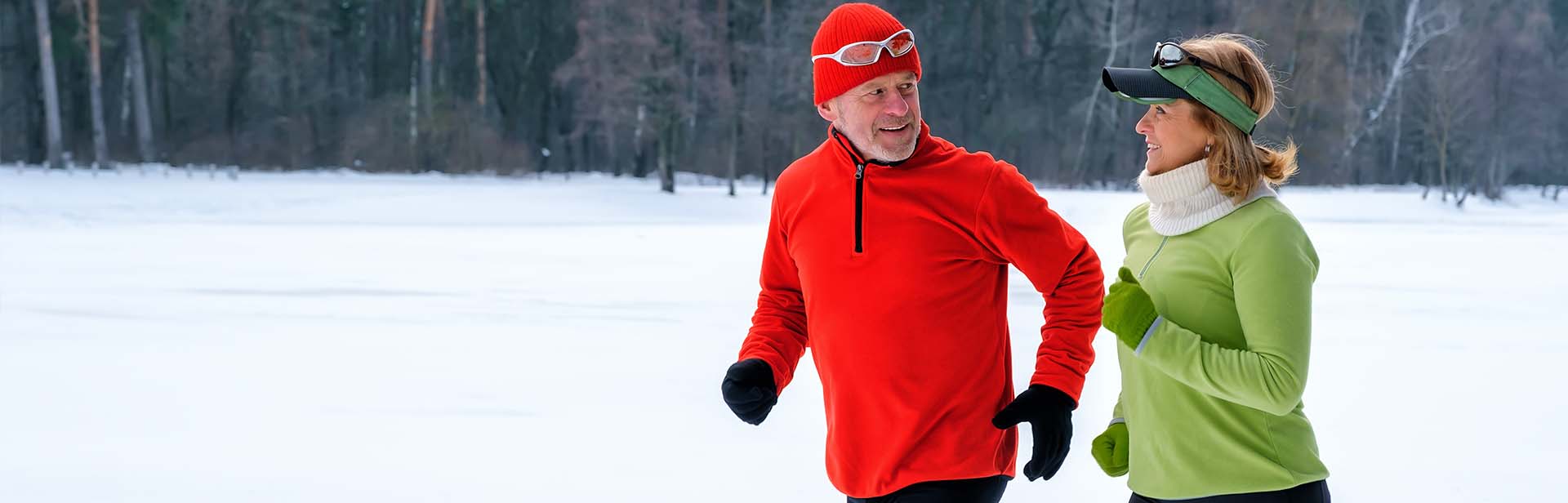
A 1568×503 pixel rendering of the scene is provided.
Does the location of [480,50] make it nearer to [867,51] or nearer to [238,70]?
[238,70]

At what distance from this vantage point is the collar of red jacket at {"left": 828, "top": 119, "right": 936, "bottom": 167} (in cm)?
217

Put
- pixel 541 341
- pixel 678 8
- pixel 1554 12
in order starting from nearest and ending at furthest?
pixel 541 341 → pixel 678 8 → pixel 1554 12

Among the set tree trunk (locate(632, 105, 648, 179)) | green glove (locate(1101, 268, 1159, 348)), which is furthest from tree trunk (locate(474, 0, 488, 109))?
green glove (locate(1101, 268, 1159, 348))

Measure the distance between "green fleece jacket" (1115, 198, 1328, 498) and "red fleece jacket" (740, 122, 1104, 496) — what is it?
0.47 ft

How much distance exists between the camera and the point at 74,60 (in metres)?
36.7

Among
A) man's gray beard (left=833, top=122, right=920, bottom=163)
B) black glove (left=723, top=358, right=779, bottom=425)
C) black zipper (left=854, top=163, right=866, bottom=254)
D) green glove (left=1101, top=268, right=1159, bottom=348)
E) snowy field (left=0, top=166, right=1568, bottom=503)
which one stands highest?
man's gray beard (left=833, top=122, right=920, bottom=163)

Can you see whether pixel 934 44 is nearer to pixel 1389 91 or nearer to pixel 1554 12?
pixel 1389 91

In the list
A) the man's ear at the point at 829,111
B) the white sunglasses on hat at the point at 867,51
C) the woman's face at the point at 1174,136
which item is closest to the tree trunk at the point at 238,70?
the man's ear at the point at 829,111

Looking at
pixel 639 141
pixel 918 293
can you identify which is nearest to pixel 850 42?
pixel 918 293

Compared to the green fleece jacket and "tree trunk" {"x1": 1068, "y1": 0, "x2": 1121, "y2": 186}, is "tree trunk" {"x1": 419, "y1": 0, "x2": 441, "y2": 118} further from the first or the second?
the green fleece jacket

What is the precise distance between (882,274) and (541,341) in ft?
18.7

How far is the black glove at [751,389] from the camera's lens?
2271 mm

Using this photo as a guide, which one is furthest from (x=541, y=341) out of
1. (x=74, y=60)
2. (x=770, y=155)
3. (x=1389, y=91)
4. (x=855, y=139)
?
(x=1389, y=91)

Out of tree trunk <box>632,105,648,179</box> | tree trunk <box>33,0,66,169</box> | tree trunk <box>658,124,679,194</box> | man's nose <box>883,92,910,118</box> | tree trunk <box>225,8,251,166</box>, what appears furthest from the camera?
tree trunk <box>225,8,251,166</box>
